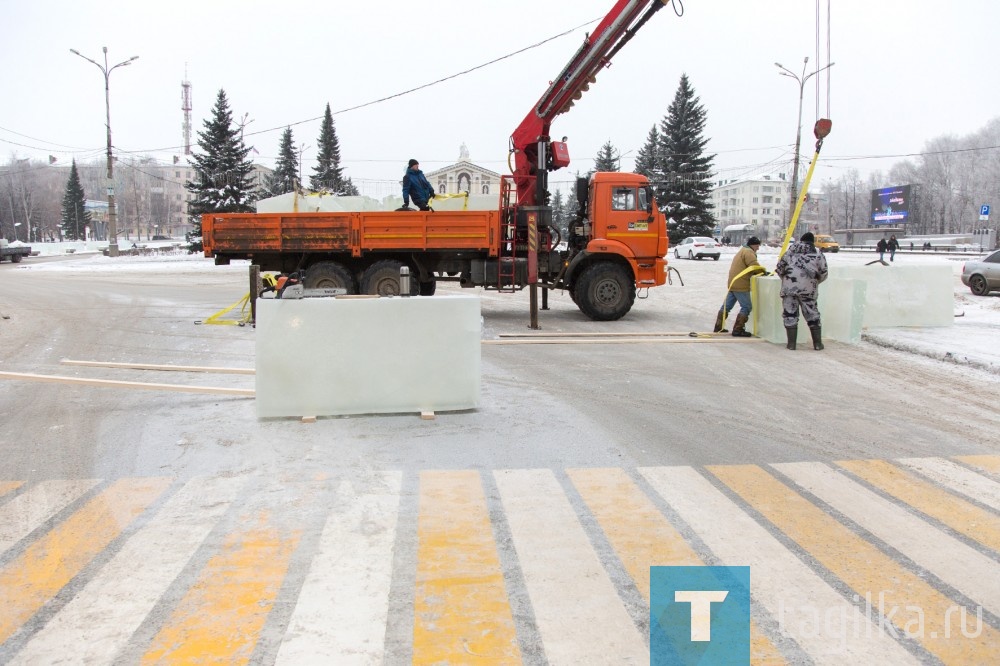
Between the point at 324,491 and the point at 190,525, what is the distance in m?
0.90

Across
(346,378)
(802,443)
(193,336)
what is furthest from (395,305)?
(193,336)

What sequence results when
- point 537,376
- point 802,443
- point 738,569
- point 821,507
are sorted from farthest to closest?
point 537,376
point 802,443
point 821,507
point 738,569

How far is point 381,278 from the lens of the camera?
49.2ft

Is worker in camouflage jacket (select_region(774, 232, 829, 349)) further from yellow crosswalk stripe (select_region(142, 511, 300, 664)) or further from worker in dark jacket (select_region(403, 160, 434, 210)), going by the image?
yellow crosswalk stripe (select_region(142, 511, 300, 664))

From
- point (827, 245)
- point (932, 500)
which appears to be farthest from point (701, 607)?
point (827, 245)

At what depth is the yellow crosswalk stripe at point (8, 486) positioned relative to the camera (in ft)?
16.3

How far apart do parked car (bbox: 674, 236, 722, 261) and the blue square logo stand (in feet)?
142

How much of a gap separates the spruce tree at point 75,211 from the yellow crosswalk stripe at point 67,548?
114760 mm

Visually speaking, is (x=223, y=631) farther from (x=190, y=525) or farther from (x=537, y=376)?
(x=537, y=376)

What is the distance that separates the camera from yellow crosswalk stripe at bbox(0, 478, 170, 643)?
3.40 meters

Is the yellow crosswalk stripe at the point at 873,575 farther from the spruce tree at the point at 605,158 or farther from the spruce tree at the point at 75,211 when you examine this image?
the spruce tree at the point at 75,211

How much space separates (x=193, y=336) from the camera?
12.7 metres

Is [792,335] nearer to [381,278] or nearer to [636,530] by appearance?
[381,278]

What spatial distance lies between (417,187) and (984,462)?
11.3 metres
